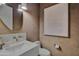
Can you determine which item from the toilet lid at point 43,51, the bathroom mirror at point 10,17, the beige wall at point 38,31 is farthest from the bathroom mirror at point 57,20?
the bathroom mirror at point 10,17

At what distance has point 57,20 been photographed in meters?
1.56

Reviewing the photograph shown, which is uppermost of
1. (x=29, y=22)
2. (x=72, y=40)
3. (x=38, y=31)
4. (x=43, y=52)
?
(x=29, y=22)

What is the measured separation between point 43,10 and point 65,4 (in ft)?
0.90

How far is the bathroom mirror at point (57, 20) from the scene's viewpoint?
152 cm

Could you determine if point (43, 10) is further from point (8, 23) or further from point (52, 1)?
point (8, 23)

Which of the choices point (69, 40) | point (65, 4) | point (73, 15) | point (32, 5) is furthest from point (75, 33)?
point (32, 5)

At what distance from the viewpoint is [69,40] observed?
1.51 meters

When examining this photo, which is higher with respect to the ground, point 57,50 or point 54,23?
point 54,23

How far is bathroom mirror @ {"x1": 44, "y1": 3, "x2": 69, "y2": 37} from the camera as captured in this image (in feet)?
4.99

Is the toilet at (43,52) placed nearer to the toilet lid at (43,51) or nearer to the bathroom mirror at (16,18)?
the toilet lid at (43,51)

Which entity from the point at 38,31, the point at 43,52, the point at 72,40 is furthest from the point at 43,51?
the point at 72,40

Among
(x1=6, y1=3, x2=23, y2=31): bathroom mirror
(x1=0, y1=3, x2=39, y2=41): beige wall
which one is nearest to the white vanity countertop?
(x1=0, y1=3, x2=39, y2=41): beige wall

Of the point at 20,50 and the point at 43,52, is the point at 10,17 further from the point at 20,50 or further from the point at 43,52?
the point at 43,52

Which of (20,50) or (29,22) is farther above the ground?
(29,22)
